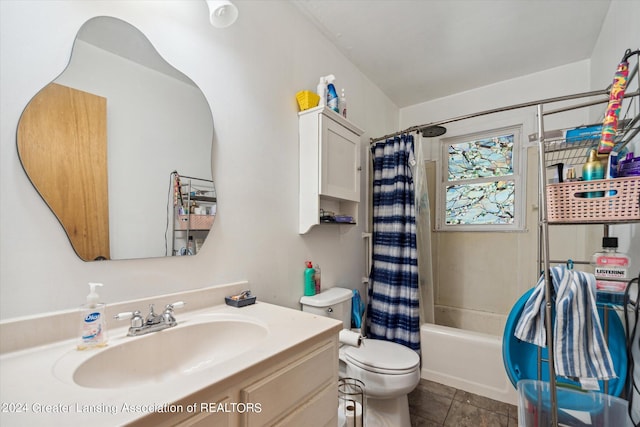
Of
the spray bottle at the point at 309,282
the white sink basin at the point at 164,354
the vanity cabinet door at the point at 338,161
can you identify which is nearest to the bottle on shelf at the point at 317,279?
the spray bottle at the point at 309,282

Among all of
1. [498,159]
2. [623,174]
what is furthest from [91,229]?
[498,159]

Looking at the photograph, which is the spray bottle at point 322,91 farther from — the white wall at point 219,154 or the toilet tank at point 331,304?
the toilet tank at point 331,304

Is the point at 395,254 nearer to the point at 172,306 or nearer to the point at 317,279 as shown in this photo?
the point at 317,279

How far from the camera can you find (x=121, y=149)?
0.96 m

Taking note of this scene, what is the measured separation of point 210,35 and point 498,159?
2638 millimetres

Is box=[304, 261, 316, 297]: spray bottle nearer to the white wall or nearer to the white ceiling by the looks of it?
the white wall

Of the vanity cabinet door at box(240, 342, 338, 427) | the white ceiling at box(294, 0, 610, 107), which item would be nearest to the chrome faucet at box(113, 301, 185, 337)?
the vanity cabinet door at box(240, 342, 338, 427)

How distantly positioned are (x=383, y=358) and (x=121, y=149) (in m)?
1.53

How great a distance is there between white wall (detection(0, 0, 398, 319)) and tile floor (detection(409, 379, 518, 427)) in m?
0.90

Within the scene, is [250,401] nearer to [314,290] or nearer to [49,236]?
[49,236]

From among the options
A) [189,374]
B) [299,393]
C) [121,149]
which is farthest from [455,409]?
[121,149]

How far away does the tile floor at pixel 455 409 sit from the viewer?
1.67 m

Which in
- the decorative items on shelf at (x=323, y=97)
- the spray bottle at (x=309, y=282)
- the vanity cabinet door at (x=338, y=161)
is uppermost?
the decorative items on shelf at (x=323, y=97)

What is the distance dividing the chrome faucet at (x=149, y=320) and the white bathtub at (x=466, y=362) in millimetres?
1837
